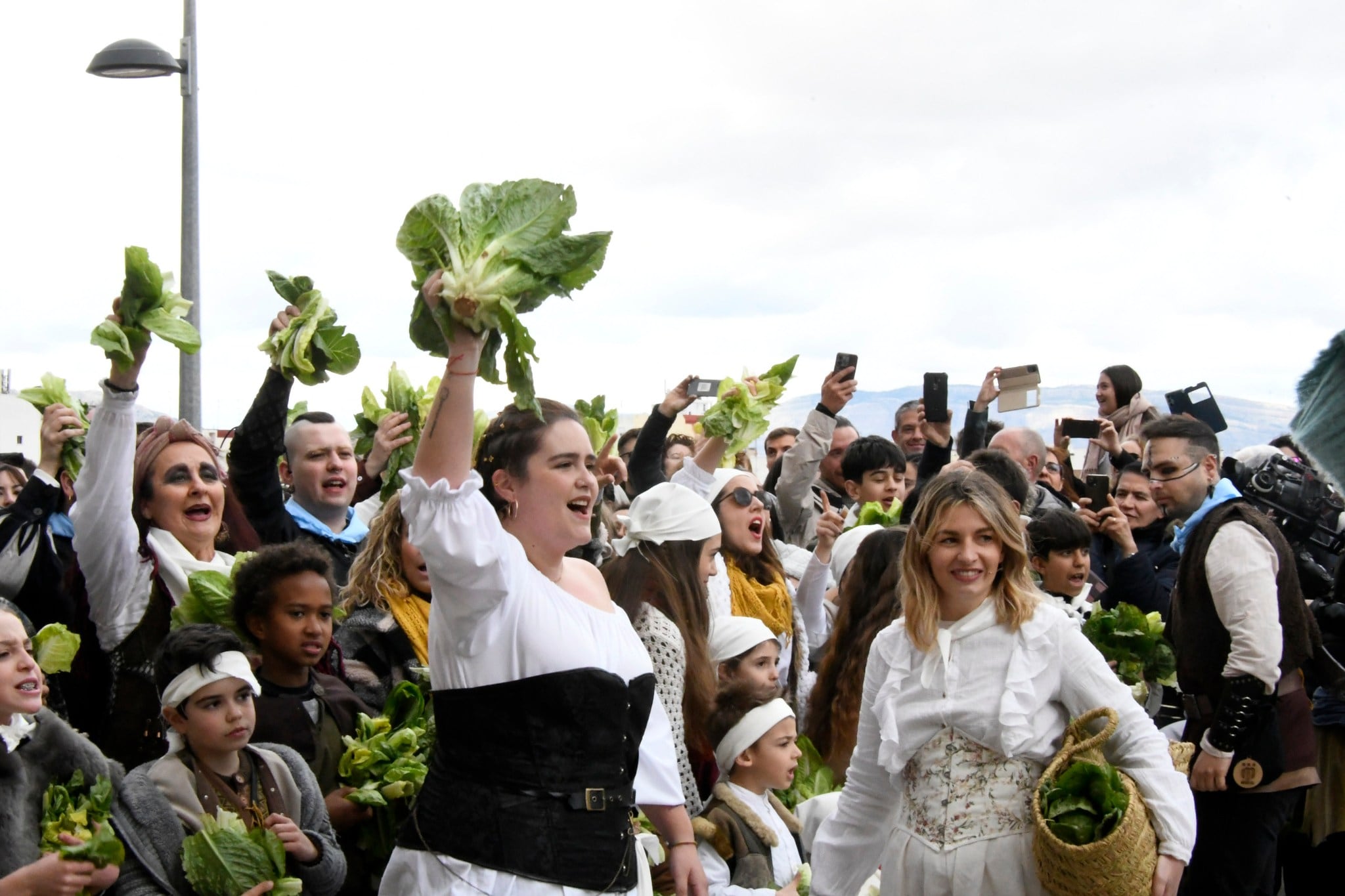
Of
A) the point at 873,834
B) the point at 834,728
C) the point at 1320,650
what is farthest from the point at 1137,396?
the point at 873,834

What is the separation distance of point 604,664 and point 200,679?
5.09ft

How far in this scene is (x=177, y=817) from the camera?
4223 millimetres

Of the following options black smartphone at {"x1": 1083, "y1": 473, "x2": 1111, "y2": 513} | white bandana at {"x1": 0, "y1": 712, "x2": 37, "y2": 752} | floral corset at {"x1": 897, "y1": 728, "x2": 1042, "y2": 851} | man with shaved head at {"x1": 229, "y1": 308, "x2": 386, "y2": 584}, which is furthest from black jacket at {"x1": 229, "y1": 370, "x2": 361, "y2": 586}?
black smartphone at {"x1": 1083, "y1": 473, "x2": 1111, "y2": 513}

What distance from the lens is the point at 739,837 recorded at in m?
5.07

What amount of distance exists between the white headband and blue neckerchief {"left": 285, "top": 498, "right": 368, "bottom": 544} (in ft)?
5.97

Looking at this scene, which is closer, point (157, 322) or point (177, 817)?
point (177, 817)

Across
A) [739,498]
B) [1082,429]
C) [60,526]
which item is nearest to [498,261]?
[60,526]

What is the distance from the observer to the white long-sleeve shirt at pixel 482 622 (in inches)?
124

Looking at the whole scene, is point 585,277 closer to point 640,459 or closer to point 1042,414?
point 640,459

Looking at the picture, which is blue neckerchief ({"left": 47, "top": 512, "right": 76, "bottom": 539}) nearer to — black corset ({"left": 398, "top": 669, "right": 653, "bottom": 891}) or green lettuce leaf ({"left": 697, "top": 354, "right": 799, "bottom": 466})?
black corset ({"left": 398, "top": 669, "right": 653, "bottom": 891})

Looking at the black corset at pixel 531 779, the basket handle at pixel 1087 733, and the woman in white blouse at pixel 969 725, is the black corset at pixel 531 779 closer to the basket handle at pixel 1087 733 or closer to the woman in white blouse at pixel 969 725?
the woman in white blouse at pixel 969 725

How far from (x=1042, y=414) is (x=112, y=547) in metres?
9.70

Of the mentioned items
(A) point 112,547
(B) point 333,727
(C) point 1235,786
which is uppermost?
(A) point 112,547

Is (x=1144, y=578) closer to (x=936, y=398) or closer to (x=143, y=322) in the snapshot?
(x=936, y=398)
